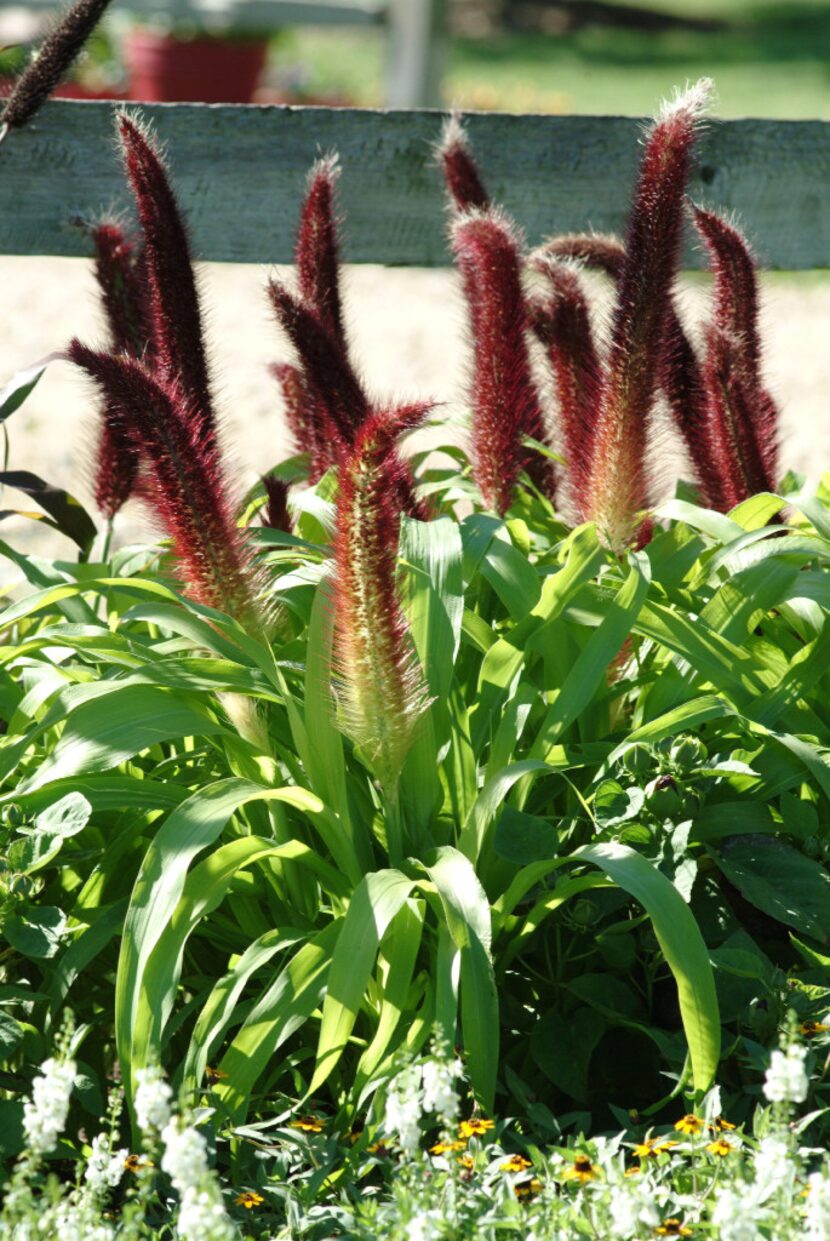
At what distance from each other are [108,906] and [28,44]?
6.29ft

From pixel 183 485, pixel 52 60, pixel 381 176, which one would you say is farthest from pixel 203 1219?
pixel 381 176

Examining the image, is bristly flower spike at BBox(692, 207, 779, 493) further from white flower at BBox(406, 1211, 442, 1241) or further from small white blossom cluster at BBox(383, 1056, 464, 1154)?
white flower at BBox(406, 1211, 442, 1241)

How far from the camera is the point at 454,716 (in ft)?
6.66

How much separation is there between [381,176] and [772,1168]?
2.47 meters

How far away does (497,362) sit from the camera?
2.16m

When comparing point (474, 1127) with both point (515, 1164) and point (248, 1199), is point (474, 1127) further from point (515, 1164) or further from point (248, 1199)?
point (248, 1199)

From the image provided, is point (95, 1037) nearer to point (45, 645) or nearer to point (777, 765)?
point (45, 645)

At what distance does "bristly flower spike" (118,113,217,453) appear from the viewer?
2123 mm

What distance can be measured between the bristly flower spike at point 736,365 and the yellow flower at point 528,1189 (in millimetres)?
1128

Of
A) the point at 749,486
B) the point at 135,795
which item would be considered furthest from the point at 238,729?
the point at 749,486

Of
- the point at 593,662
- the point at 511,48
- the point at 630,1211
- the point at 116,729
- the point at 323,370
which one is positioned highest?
the point at 511,48

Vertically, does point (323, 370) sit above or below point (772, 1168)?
above

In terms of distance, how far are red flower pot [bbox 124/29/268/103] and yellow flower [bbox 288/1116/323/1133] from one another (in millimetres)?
11439

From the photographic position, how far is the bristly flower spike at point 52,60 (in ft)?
7.97
